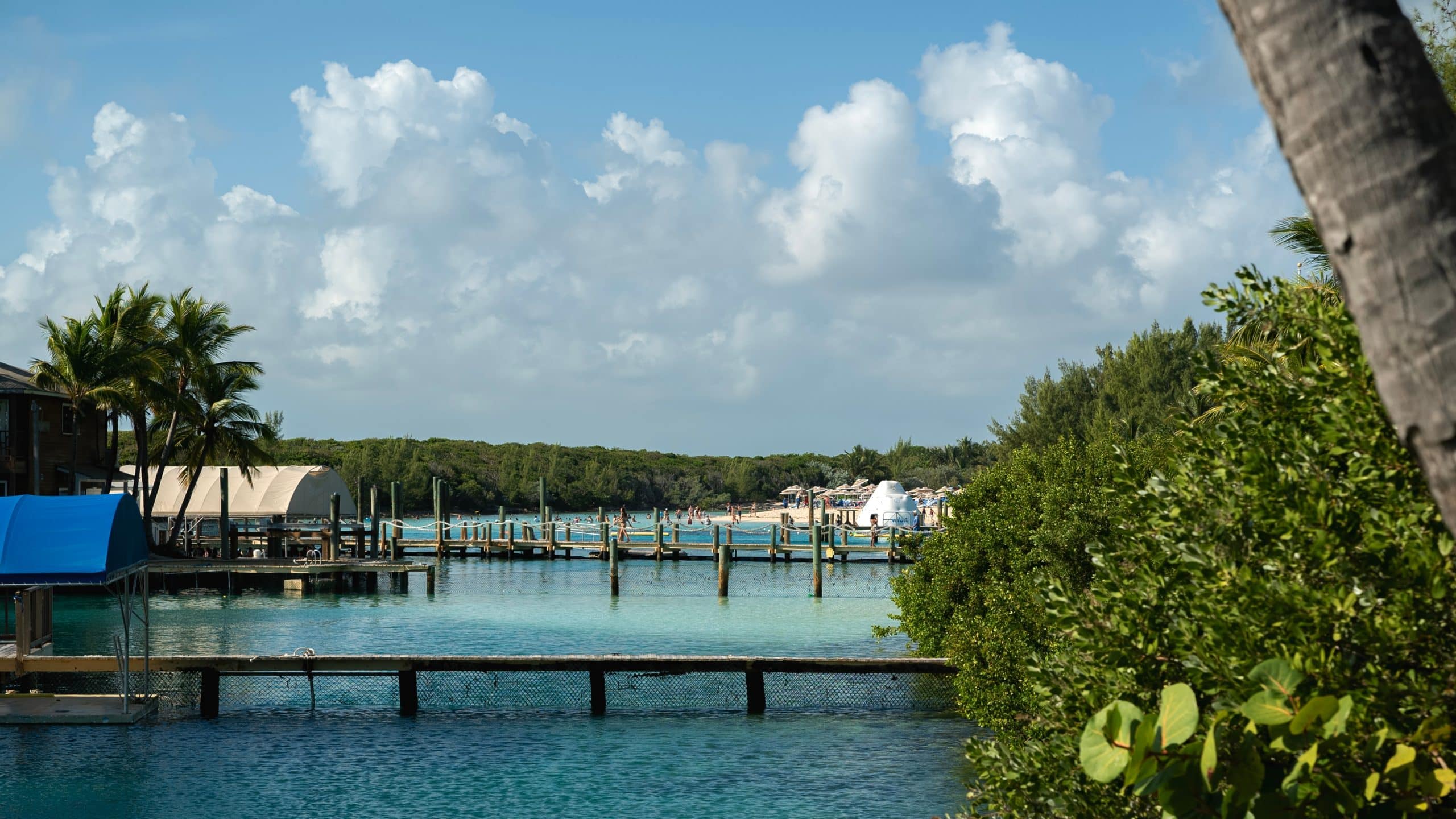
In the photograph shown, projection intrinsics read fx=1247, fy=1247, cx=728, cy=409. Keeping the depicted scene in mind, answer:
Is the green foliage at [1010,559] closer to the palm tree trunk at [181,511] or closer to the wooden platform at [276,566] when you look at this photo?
the wooden platform at [276,566]

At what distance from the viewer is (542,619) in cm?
3578

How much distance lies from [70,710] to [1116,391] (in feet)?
178

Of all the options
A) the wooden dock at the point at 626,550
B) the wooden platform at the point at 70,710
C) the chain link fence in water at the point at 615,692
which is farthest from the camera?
the wooden dock at the point at 626,550

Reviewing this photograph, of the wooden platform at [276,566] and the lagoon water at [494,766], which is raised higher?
the wooden platform at [276,566]

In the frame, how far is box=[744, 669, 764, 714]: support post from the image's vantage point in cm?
1859

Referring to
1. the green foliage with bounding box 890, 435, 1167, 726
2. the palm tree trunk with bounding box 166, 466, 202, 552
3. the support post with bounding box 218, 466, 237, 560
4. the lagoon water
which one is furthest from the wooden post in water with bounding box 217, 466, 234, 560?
the green foliage with bounding box 890, 435, 1167, 726

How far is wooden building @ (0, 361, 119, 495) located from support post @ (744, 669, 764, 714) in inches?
1017

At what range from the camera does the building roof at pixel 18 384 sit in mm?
37062

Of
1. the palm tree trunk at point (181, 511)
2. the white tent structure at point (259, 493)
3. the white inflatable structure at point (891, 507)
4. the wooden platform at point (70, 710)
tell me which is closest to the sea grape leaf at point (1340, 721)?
the wooden platform at point (70, 710)

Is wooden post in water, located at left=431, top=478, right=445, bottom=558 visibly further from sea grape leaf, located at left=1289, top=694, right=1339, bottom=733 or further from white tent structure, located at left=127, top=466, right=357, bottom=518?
sea grape leaf, located at left=1289, top=694, right=1339, bottom=733

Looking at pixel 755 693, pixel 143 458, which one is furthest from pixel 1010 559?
pixel 143 458

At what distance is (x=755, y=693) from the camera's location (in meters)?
18.6

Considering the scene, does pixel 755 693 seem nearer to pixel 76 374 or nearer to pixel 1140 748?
pixel 1140 748

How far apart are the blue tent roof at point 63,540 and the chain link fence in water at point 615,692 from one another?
359 centimetres
